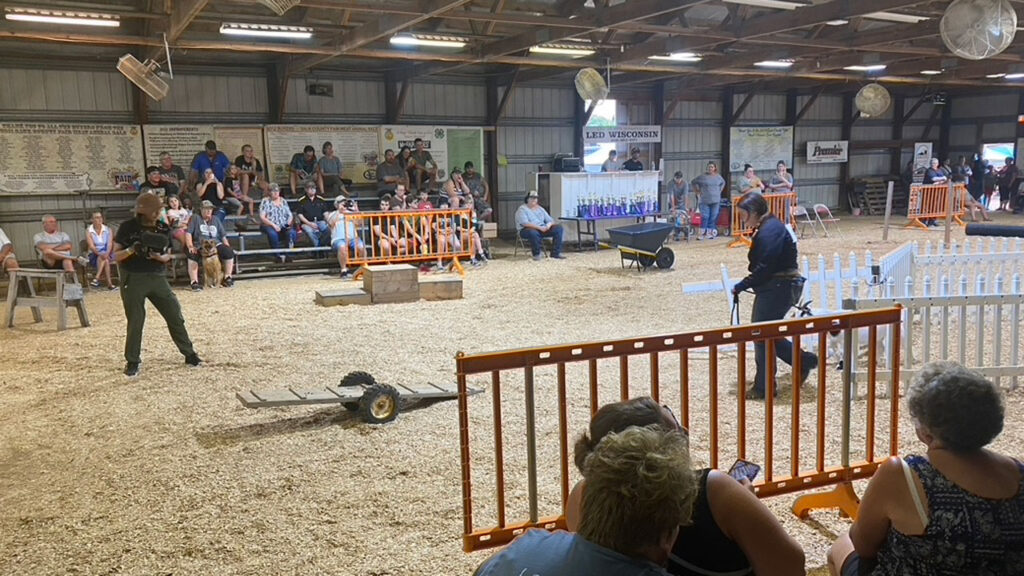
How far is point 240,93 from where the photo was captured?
14.4m

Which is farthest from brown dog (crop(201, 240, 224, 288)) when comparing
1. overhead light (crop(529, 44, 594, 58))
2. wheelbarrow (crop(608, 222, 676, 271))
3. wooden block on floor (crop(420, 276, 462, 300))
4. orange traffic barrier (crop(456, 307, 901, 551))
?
orange traffic barrier (crop(456, 307, 901, 551))

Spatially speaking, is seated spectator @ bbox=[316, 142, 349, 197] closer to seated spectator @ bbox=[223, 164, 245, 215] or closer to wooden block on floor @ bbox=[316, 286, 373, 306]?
seated spectator @ bbox=[223, 164, 245, 215]

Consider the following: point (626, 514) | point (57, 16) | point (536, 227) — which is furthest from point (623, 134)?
point (626, 514)

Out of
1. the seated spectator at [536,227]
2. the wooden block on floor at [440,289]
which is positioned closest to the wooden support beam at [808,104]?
the seated spectator at [536,227]

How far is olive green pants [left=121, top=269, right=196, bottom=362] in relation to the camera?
20.6ft

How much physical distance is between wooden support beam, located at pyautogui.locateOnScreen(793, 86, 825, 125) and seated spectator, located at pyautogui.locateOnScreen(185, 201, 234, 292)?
54.4 ft

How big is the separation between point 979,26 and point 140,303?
22.7ft

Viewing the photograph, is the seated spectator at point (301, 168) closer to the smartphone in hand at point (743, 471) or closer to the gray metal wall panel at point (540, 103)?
the gray metal wall panel at point (540, 103)

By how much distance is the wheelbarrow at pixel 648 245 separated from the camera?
1198 centimetres

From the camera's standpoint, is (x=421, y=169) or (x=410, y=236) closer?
(x=410, y=236)

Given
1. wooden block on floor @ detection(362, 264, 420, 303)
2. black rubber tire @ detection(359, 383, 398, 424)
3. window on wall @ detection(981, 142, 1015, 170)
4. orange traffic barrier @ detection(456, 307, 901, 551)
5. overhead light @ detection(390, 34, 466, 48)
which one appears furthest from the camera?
window on wall @ detection(981, 142, 1015, 170)

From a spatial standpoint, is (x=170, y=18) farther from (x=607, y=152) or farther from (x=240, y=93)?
(x=607, y=152)

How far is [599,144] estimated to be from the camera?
18531mm

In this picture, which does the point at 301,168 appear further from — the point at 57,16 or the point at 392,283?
the point at 392,283
